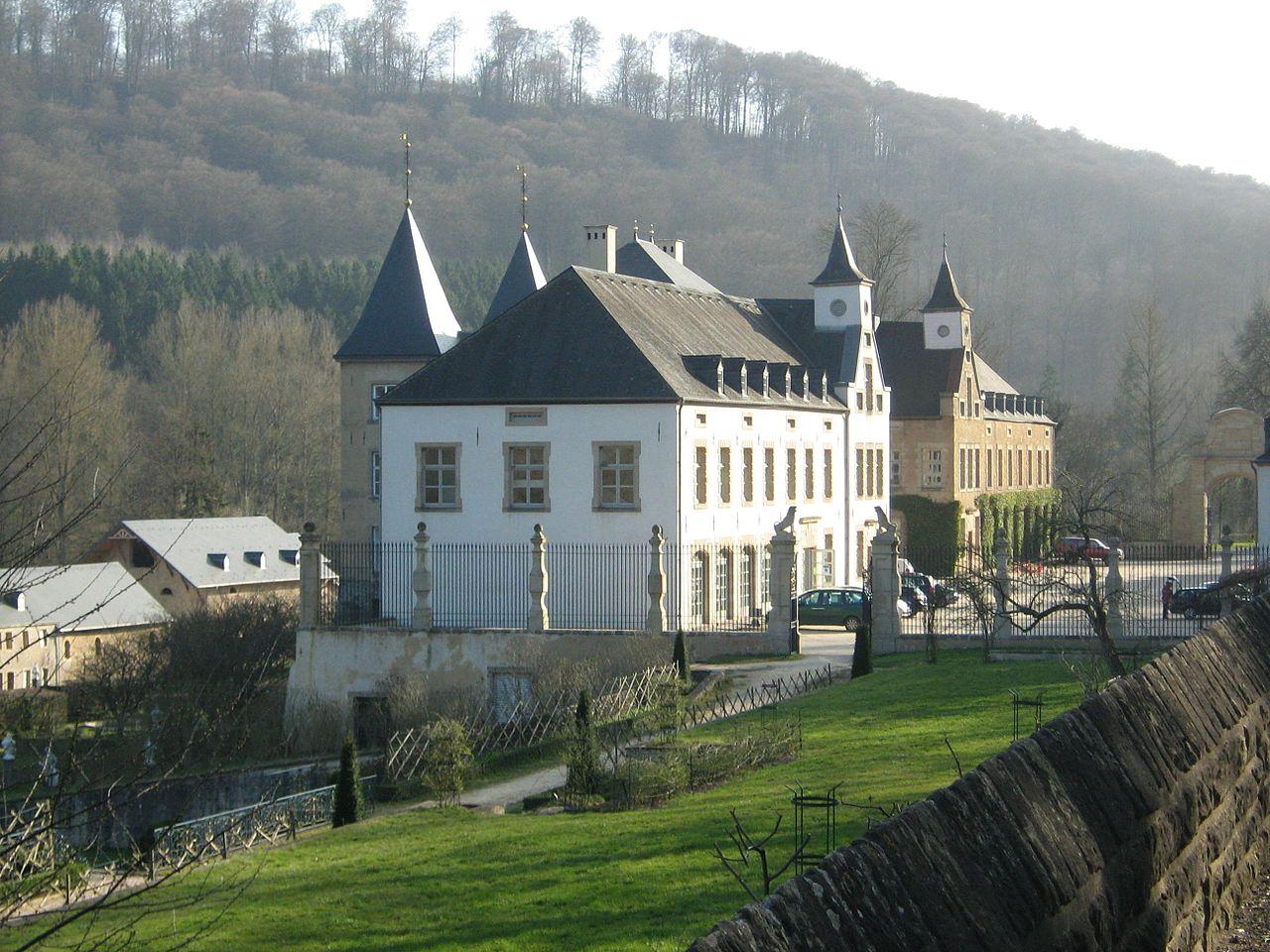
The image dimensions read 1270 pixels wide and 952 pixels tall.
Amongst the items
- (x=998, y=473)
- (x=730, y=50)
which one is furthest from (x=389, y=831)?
(x=730, y=50)

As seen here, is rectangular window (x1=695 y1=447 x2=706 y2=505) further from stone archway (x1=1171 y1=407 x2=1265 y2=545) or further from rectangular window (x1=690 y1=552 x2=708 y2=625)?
stone archway (x1=1171 y1=407 x2=1265 y2=545)

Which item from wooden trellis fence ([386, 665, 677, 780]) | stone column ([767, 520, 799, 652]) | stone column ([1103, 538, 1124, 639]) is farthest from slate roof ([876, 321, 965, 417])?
wooden trellis fence ([386, 665, 677, 780])

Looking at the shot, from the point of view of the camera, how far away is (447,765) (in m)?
21.2

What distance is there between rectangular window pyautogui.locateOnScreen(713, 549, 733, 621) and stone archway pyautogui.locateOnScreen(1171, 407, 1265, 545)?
29.5m

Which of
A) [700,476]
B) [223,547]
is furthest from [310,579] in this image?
[223,547]

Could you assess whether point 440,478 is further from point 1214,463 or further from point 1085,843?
point 1214,463

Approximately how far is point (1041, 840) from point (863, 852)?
1.02 m

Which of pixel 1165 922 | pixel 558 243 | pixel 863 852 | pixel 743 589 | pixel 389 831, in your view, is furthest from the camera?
pixel 558 243

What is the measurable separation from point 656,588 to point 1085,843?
89.4 ft

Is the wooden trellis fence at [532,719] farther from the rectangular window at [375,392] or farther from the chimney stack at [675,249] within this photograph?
the chimney stack at [675,249]

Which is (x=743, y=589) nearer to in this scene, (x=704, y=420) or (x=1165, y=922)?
(x=704, y=420)

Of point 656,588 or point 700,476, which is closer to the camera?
point 656,588

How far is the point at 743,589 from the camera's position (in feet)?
133

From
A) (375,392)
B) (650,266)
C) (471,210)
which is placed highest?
(471,210)
